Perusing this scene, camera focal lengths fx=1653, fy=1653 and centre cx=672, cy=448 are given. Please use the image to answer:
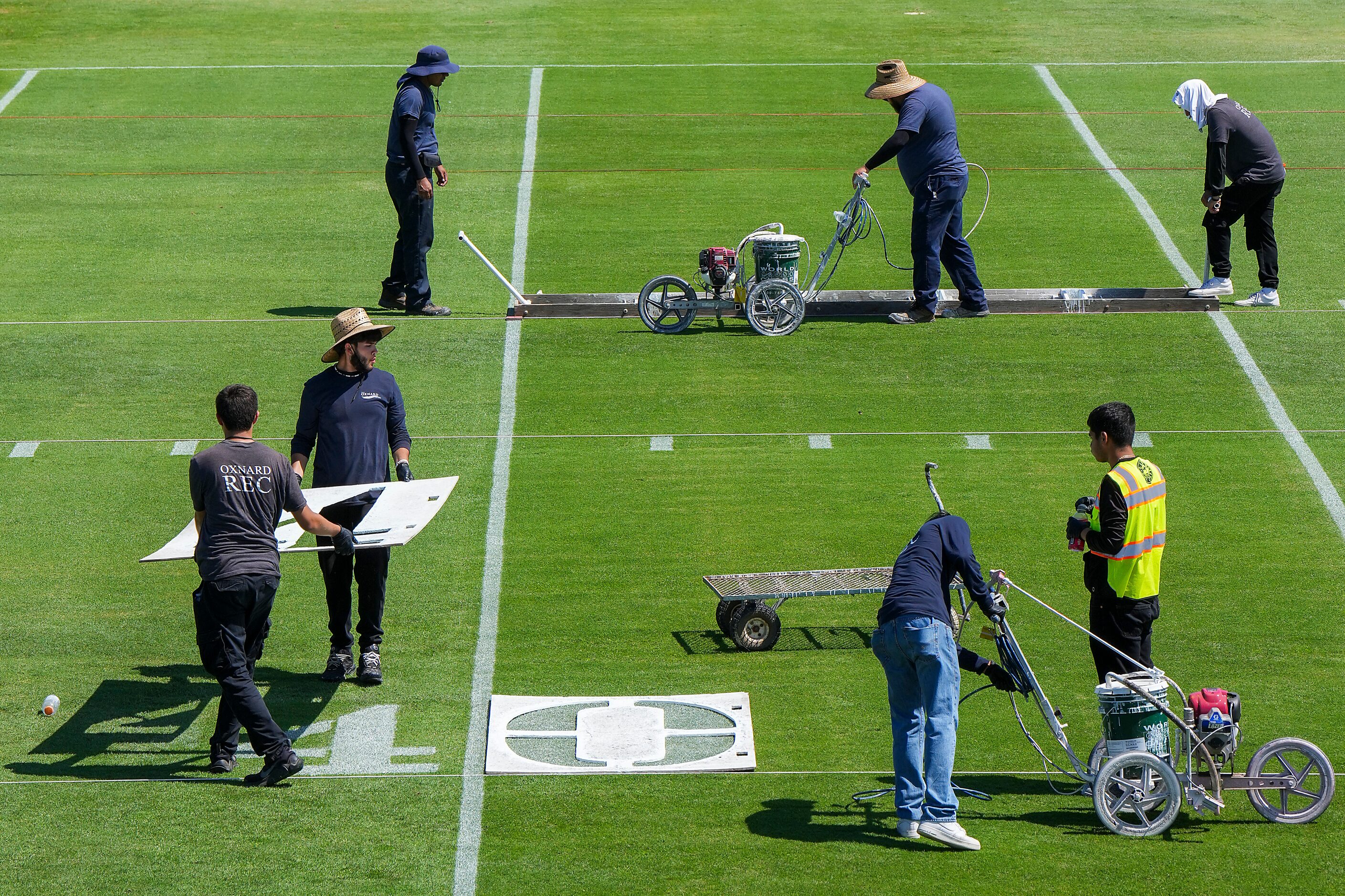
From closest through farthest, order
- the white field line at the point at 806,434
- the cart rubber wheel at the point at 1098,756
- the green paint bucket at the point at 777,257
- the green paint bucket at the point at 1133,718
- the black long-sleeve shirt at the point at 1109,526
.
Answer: the green paint bucket at the point at 1133,718
the cart rubber wheel at the point at 1098,756
the black long-sleeve shirt at the point at 1109,526
the white field line at the point at 806,434
the green paint bucket at the point at 777,257

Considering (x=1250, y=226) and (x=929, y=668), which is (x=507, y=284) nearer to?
(x=1250, y=226)

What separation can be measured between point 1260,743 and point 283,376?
902cm

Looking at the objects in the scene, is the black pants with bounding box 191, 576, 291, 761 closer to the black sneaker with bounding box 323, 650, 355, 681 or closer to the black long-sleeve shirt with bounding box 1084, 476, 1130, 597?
the black sneaker with bounding box 323, 650, 355, 681

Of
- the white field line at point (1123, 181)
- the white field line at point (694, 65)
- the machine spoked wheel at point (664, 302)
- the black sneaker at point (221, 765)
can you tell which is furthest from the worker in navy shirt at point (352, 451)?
the white field line at point (694, 65)

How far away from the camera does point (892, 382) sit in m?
14.5

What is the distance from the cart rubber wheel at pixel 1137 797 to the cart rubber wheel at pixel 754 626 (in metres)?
2.68

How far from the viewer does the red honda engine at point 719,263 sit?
1502cm

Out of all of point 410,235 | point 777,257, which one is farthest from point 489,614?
point 410,235

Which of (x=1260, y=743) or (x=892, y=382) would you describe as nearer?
(x=1260, y=743)

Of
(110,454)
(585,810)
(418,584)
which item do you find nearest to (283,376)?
(110,454)

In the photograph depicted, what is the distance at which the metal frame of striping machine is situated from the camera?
49.3 feet

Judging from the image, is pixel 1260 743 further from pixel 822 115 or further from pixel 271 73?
pixel 271 73

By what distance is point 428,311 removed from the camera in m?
16.1

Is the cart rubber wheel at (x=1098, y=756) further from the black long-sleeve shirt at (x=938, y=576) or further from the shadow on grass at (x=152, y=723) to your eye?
the shadow on grass at (x=152, y=723)
